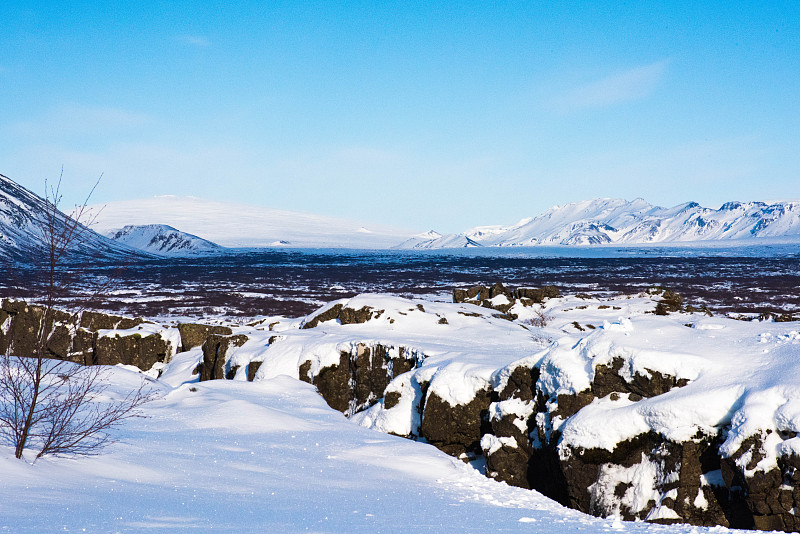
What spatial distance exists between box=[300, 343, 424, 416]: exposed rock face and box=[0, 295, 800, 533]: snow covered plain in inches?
22.6

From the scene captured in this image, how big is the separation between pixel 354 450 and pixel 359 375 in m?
8.47

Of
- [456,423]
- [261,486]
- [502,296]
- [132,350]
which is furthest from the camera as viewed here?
[502,296]

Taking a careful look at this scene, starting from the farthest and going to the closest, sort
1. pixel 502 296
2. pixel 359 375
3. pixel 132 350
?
pixel 502 296 < pixel 132 350 < pixel 359 375

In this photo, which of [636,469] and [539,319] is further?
[539,319]

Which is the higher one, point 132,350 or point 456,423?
point 132,350

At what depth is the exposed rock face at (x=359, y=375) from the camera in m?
23.2

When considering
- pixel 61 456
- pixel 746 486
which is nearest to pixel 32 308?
pixel 61 456

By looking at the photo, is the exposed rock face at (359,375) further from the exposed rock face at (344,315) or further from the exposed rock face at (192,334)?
the exposed rock face at (192,334)

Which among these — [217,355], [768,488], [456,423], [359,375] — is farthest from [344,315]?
[768,488]

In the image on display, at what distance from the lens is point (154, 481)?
10.9m

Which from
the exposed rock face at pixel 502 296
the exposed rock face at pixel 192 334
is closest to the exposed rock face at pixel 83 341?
the exposed rock face at pixel 192 334

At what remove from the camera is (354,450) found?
15.2 metres

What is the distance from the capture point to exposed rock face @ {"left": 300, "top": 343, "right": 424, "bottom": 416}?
23219 mm

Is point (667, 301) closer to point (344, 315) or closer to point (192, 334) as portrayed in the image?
point (344, 315)
